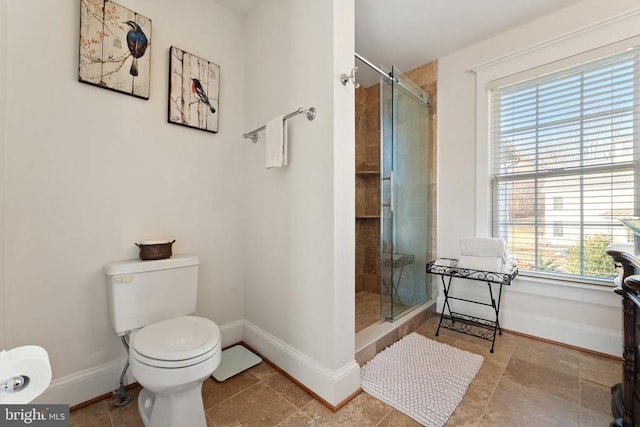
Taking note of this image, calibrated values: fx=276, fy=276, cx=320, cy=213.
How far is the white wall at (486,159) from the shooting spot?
6.21ft

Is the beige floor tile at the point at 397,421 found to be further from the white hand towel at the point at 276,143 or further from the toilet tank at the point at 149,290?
the white hand towel at the point at 276,143

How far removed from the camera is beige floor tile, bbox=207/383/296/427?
53.4 inches

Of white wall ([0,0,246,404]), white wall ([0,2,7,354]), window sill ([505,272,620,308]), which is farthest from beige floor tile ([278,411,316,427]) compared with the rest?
window sill ([505,272,620,308])

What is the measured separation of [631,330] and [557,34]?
81.0 inches

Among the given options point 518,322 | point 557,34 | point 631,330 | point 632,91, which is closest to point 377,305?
point 518,322

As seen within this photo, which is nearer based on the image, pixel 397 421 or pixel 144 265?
pixel 397 421

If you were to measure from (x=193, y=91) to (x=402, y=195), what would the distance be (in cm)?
177

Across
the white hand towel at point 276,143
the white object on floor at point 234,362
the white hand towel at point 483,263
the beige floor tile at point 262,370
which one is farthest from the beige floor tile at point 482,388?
the white hand towel at point 276,143

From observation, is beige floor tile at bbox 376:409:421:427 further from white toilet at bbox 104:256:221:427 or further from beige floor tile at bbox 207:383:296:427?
white toilet at bbox 104:256:221:427

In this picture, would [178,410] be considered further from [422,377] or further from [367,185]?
[367,185]

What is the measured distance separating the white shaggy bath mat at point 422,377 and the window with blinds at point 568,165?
3.40ft

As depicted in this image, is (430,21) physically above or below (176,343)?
above

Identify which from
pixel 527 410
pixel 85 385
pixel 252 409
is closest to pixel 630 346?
pixel 527 410

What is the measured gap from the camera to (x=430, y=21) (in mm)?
2152
